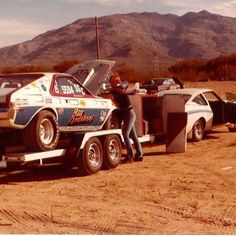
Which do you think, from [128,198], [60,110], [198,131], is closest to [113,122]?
[60,110]

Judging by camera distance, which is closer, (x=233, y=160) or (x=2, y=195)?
(x=2, y=195)

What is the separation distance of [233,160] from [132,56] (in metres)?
172

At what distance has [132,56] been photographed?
7234 inches

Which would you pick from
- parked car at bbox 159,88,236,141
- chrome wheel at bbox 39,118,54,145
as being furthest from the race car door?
parked car at bbox 159,88,236,141

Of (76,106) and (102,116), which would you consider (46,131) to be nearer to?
(76,106)

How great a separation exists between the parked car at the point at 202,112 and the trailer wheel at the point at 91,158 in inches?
180

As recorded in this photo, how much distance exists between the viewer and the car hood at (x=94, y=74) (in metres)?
13.6

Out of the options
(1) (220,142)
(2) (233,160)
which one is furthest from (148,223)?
(1) (220,142)

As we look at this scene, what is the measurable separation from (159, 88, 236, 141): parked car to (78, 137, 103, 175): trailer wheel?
15.0 feet

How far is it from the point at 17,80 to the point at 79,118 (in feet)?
4.43

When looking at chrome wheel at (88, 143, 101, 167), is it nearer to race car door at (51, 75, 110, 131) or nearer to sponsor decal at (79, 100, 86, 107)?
race car door at (51, 75, 110, 131)

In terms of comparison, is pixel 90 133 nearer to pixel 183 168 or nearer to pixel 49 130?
pixel 49 130

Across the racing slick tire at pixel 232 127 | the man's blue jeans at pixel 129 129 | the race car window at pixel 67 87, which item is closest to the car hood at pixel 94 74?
the man's blue jeans at pixel 129 129

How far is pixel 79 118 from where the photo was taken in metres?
11.6
